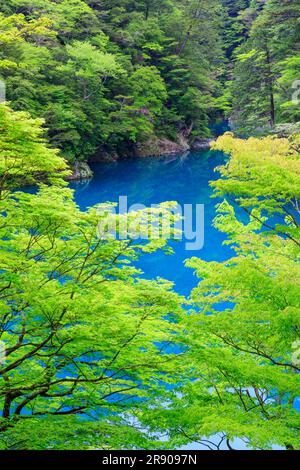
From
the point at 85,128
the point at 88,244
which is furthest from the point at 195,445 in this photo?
the point at 85,128

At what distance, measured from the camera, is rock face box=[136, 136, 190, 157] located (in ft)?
95.4

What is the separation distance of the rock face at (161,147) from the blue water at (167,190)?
2.91 feet

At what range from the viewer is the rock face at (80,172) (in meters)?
21.8

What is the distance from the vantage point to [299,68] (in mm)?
17547

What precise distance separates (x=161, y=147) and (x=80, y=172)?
31.7 ft

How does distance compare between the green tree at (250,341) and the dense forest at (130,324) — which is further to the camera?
the dense forest at (130,324)

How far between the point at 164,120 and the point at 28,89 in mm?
13817

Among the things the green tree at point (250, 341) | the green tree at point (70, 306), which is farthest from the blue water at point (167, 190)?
the green tree at point (70, 306)

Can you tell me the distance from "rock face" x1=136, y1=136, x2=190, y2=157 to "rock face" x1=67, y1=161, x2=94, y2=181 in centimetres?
683

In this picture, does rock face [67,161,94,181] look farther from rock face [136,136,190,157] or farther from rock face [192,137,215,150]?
rock face [192,137,215,150]

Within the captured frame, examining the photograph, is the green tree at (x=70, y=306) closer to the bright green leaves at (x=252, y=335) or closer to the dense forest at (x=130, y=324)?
the dense forest at (x=130, y=324)

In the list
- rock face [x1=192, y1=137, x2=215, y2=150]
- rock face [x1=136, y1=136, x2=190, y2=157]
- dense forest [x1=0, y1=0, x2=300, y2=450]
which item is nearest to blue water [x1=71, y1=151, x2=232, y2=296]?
rock face [x1=136, y1=136, x2=190, y2=157]

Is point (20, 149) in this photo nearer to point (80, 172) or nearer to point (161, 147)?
point (80, 172)

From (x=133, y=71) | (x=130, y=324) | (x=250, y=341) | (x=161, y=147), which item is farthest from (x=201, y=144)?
(x=130, y=324)
